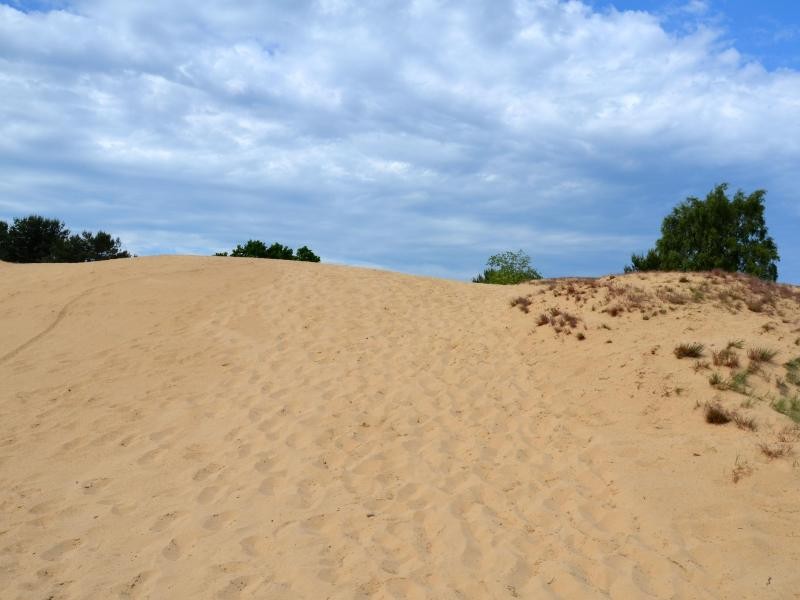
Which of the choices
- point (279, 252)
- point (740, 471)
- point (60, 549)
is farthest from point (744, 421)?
point (279, 252)

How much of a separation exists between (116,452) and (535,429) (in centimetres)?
490

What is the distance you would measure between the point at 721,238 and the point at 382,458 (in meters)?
30.3

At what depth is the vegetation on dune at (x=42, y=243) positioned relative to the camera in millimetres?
34656

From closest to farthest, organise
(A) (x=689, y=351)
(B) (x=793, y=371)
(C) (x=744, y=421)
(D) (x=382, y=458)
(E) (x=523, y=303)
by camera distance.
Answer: (D) (x=382, y=458) < (C) (x=744, y=421) < (B) (x=793, y=371) < (A) (x=689, y=351) < (E) (x=523, y=303)

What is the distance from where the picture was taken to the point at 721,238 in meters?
30.9

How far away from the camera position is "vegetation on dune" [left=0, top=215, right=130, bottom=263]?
114ft

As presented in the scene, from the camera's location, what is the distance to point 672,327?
9547 millimetres

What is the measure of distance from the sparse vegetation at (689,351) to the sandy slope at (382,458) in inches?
6.0

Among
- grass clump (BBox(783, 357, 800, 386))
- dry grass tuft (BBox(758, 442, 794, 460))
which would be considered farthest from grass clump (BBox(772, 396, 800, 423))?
dry grass tuft (BBox(758, 442, 794, 460))

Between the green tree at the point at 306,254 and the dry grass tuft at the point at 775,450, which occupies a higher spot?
the green tree at the point at 306,254

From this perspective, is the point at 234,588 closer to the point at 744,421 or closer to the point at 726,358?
the point at 744,421

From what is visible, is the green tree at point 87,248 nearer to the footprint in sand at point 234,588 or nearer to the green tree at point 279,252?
the green tree at point 279,252

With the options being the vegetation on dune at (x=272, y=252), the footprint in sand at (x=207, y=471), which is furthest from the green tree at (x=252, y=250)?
the footprint in sand at (x=207, y=471)

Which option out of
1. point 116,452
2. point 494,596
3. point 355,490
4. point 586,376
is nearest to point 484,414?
point 586,376
